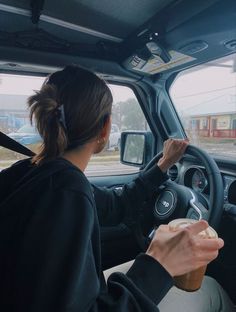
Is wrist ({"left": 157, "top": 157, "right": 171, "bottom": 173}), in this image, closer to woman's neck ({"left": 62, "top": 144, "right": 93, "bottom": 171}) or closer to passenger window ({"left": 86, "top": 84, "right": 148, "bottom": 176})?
woman's neck ({"left": 62, "top": 144, "right": 93, "bottom": 171})

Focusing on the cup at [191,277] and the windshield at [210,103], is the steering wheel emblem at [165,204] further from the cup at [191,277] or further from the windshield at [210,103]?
the cup at [191,277]

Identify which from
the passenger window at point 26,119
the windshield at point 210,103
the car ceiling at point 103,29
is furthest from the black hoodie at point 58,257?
the windshield at point 210,103

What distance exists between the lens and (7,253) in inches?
28.3

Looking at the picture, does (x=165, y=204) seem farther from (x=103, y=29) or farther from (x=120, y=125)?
(x=103, y=29)

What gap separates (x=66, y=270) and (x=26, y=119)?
0.99 meters

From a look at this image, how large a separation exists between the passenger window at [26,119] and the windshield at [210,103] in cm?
38

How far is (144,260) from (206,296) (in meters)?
0.77

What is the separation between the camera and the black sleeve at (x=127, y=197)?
5.12 ft

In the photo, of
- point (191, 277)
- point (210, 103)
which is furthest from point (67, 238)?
point (210, 103)

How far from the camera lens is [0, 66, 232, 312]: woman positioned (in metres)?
0.66

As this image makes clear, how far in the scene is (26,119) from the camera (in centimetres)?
147

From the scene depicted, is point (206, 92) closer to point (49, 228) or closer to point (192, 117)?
point (192, 117)

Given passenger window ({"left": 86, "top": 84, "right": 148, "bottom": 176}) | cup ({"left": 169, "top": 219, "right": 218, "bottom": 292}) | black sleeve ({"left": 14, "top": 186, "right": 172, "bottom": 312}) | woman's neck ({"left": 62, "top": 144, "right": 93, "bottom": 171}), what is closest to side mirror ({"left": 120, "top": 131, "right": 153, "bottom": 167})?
passenger window ({"left": 86, "top": 84, "right": 148, "bottom": 176})

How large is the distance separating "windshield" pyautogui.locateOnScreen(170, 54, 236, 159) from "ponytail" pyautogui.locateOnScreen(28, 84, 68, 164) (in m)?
1.41
